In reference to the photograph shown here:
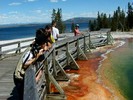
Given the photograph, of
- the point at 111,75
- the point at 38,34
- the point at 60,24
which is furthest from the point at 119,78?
the point at 60,24

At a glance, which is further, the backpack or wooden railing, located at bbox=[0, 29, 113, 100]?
the backpack

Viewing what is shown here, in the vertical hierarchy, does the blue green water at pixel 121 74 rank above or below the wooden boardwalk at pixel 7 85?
below

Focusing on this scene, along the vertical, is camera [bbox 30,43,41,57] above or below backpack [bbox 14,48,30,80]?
above

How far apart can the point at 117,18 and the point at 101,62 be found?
11725cm

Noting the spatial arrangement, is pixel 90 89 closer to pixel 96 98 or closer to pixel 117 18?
pixel 96 98

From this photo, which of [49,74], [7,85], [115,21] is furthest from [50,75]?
[115,21]

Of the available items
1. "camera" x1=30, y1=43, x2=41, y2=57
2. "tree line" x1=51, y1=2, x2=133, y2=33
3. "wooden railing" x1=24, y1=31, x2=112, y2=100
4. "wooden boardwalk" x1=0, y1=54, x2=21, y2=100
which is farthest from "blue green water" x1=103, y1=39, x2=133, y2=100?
"tree line" x1=51, y1=2, x2=133, y2=33

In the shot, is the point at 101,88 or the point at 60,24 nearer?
the point at 101,88

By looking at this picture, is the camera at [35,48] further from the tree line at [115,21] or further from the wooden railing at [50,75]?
the tree line at [115,21]

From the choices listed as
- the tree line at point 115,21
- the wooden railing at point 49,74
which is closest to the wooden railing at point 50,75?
the wooden railing at point 49,74

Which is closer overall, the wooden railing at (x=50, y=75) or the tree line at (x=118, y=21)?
the wooden railing at (x=50, y=75)

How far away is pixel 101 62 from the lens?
19422 mm

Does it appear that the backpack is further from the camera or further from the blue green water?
the blue green water

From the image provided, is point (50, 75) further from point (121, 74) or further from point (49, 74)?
point (121, 74)
